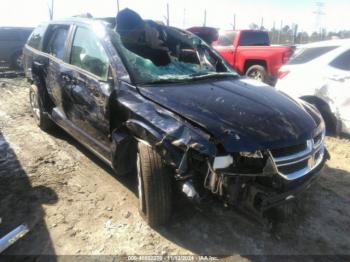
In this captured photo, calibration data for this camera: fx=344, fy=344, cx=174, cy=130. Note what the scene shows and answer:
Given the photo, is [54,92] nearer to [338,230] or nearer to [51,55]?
[51,55]

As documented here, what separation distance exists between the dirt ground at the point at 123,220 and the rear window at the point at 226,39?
7.34 meters

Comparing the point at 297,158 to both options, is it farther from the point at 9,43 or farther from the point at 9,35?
the point at 9,35

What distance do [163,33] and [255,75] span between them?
6243 mm

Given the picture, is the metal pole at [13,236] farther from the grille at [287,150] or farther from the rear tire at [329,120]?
the rear tire at [329,120]

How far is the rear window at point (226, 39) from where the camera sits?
36.4ft

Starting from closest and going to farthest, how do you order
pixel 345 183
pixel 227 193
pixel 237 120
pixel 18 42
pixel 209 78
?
pixel 227 193
pixel 237 120
pixel 209 78
pixel 345 183
pixel 18 42

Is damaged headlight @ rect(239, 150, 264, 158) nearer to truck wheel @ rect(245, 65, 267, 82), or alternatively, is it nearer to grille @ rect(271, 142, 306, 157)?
grille @ rect(271, 142, 306, 157)

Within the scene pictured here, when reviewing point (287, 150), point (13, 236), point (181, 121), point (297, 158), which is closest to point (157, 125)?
point (181, 121)

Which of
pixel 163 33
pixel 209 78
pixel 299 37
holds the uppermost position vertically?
pixel 163 33

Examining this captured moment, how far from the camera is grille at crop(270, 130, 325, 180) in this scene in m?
2.66

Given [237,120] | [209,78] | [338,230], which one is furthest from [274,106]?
[338,230]

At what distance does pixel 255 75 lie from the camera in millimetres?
10039

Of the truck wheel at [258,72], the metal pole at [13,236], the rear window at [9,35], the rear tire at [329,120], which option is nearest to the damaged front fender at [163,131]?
the metal pole at [13,236]

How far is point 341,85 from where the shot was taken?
203 inches
